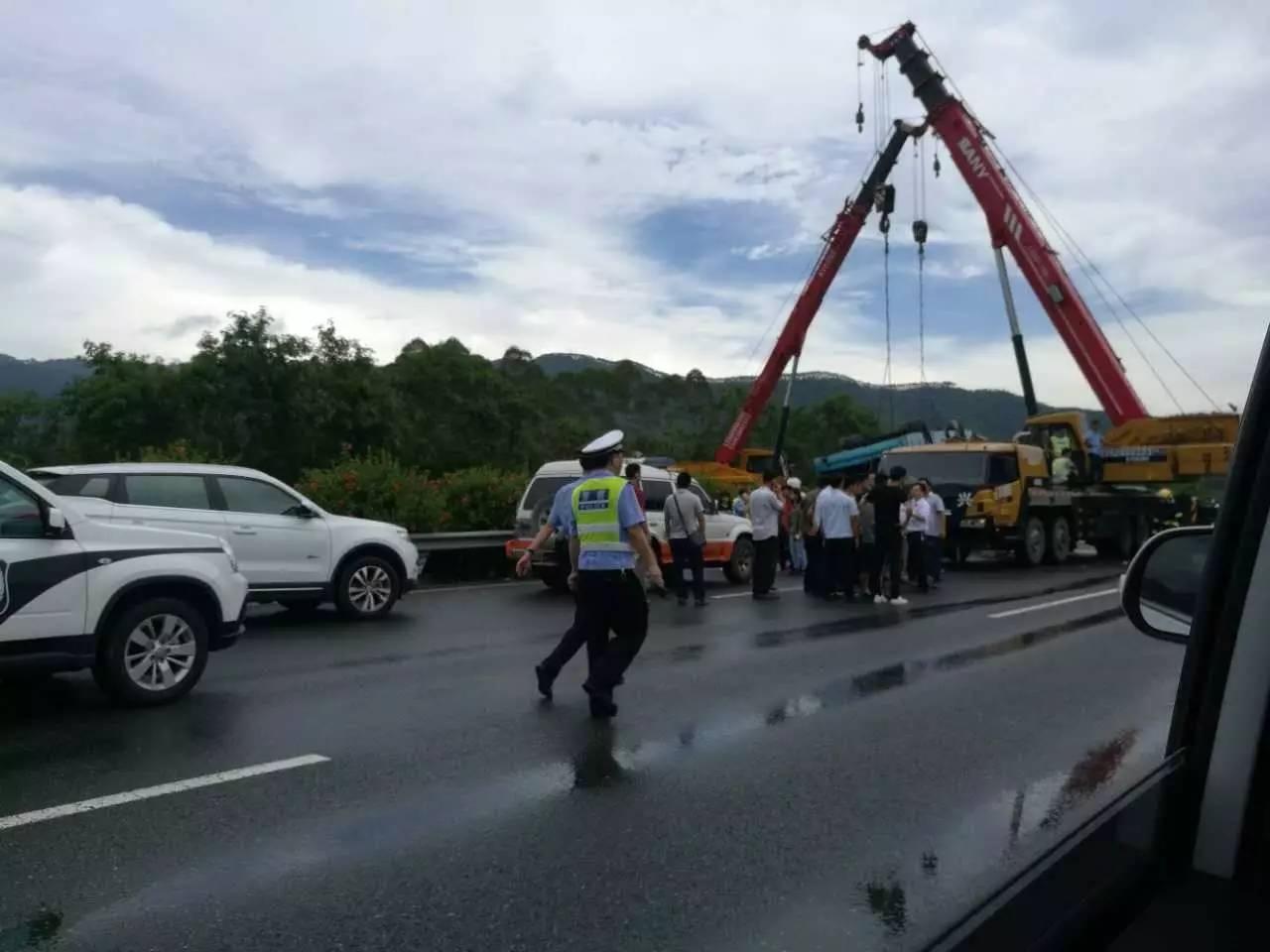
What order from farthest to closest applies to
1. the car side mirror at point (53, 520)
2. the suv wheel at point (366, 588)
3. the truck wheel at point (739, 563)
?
the truck wheel at point (739, 563) → the suv wheel at point (366, 588) → the car side mirror at point (53, 520)

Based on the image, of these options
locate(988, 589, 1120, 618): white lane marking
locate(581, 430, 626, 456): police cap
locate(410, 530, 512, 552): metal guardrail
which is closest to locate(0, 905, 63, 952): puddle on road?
locate(581, 430, 626, 456): police cap

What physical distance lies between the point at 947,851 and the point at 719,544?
12851 millimetres

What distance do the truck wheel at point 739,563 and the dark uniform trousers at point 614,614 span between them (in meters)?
10.5

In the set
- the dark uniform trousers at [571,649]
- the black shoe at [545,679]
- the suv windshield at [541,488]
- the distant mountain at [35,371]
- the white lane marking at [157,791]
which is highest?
the distant mountain at [35,371]

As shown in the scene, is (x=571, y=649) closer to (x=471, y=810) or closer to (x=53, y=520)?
(x=471, y=810)

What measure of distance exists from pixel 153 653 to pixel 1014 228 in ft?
69.2

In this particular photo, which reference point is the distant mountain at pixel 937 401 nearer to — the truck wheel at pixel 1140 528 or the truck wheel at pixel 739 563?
the truck wheel at pixel 1140 528

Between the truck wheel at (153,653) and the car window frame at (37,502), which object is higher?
the car window frame at (37,502)

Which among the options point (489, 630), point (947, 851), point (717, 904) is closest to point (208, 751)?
point (717, 904)

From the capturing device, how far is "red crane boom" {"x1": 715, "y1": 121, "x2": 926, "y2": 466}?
95.4 feet

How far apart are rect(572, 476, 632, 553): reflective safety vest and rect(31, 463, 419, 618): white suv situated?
555cm

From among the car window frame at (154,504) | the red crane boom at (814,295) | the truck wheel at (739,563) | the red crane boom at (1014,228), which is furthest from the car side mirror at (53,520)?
the red crane boom at (814,295)

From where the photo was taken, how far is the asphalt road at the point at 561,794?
13.4ft

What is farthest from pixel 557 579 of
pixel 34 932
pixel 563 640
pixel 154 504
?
pixel 34 932
